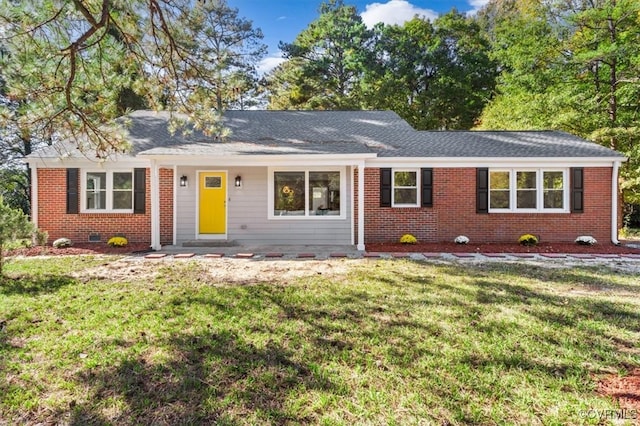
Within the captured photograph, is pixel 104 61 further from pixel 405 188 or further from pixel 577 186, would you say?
pixel 577 186

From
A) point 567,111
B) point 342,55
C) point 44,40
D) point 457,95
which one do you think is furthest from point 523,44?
point 44,40

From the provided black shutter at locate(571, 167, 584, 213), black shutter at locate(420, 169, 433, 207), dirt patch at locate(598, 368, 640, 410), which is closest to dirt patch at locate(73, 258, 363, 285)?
black shutter at locate(420, 169, 433, 207)

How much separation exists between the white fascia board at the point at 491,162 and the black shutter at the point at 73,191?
8571mm

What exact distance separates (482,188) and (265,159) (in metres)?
6.44

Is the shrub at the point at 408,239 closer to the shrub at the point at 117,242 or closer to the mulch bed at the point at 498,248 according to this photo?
the mulch bed at the point at 498,248

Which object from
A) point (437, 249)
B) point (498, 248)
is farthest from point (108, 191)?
point (498, 248)

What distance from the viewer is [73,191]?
10820 mm

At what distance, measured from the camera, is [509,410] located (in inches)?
102

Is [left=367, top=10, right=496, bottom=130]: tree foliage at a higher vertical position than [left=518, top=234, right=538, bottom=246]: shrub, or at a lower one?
higher

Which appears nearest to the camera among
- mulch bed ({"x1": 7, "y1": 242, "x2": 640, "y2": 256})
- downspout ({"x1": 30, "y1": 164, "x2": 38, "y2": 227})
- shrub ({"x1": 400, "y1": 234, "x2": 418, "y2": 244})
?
mulch bed ({"x1": 7, "y1": 242, "x2": 640, "y2": 256})

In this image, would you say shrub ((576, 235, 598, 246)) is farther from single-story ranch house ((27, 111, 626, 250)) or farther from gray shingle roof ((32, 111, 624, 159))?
gray shingle roof ((32, 111, 624, 159))

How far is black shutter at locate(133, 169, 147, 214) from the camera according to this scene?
10883 millimetres

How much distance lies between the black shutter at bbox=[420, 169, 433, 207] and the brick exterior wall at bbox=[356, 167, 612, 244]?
12 cm

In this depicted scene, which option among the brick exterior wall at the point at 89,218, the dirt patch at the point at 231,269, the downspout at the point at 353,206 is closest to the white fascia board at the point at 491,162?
the downspout at the point at 353,206
